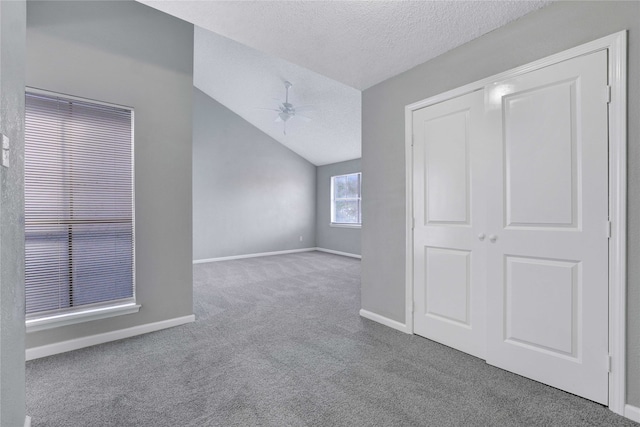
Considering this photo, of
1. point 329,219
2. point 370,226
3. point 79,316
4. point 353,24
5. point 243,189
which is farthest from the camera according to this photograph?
point 329,219

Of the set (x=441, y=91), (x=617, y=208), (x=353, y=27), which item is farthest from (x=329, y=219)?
(x=617, y=208)

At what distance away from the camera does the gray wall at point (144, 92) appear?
227 centimetres

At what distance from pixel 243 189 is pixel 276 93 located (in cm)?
249

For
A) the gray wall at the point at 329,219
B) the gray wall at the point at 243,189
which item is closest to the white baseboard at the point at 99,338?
the gray wall at the point at 243,189

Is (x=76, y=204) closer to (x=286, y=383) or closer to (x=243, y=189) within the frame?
(x=286, y=383)

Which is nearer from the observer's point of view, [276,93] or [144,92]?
[144,92]

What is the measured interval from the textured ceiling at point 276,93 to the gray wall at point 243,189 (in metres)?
0.40

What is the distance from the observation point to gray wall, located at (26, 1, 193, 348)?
7.45ft

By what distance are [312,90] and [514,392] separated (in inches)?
190

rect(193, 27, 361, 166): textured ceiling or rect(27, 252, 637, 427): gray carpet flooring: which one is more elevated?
rect(193, 27, 361, 166): textured ceiling

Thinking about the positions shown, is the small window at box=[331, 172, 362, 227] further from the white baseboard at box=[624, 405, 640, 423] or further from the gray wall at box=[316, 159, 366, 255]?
the white baseboard at box=[624, 405, 640, 423]

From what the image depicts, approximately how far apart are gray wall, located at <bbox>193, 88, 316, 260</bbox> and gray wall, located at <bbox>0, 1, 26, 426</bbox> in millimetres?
5170

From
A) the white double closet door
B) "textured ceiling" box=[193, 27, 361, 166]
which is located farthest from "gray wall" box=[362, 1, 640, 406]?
"textured ceiling" box=[193, 27, 361, 166]

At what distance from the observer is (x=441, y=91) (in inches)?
94.2
